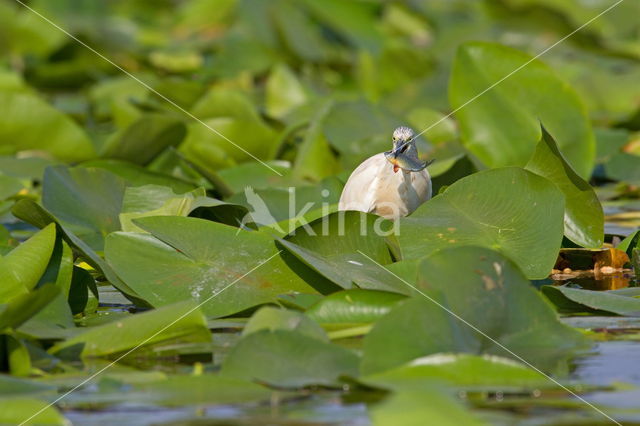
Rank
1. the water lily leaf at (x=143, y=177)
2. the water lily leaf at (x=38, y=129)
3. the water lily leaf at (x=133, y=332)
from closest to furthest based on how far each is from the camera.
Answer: the water lily leaf at (x=133, y=332), the water lily leaf at (x=143, y=177), the water lily leaf at (x=38, y=129)

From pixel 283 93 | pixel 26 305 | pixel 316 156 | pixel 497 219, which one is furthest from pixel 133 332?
pixel 283 93

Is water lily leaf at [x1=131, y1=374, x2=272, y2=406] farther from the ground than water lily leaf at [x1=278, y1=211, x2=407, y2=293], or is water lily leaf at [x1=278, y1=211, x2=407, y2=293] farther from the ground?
water lily leaf at [x1=278, y1=211, x2=407, y2=293]

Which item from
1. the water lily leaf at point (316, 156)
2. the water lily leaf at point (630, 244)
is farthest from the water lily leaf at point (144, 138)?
the water lily leaf at point (630, 244)

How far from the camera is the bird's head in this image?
3.02 m

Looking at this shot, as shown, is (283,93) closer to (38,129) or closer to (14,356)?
(38,129)

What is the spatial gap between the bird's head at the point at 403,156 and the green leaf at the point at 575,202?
0.35m

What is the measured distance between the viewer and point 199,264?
8.65ft

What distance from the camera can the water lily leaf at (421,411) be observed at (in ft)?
5.68

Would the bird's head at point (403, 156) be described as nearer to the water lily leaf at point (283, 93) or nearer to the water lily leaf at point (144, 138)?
the water lily leaf at point (144, 138)

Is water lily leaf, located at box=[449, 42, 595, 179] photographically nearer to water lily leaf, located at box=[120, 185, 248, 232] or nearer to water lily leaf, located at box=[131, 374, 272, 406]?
water lily leaf, located at box=[120, 185, 248, 232]

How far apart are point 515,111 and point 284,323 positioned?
2.11m

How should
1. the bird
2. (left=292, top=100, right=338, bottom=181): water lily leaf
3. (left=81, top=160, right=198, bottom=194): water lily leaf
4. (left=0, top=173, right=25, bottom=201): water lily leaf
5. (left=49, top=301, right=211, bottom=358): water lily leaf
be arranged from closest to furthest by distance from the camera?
(left=49, top=301, right=211, bottom=358): water lily leaf < the bird < (left=0, top=173, right=25, bottom=201): water lily leaf < (left=81, top=160, right=198, bottom=194): water lily leaf < (left=292, top=100, right=338, bottom=181): water lily leaf

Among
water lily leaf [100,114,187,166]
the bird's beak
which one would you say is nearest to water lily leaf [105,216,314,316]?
the bird's beak

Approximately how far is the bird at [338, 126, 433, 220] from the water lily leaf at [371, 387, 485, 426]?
4.12 feet
